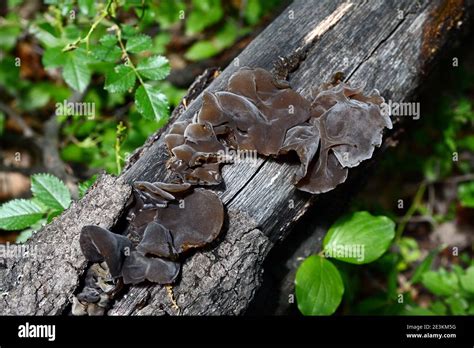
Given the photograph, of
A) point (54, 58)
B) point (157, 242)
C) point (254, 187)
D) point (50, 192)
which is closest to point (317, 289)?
point (254, 187)

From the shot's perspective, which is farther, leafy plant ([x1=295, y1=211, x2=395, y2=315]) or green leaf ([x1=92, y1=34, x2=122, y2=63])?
green leaf ([x1=92, y1=34, x2=122, y2=63])

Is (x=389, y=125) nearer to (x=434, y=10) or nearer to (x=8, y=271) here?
(x=434, y=10)

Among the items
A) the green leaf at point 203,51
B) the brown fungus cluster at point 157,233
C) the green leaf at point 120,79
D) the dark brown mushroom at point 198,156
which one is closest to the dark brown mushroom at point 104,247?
the brown fungus cluster at point 157,233

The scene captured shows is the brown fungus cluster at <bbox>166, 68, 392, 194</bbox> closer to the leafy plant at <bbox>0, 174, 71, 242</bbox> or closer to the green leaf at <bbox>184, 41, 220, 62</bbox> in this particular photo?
the leafy plant at <bbox>0, 174, 71, 242</bbox>

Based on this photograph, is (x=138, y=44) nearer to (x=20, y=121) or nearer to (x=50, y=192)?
(x=50, y=192)

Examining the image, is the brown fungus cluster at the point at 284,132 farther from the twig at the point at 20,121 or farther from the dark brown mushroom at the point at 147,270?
the twig at the point at 20,121

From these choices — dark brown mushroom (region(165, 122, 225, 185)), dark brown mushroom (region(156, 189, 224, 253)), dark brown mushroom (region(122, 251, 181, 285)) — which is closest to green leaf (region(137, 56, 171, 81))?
dark brown mushroom (region(165, 122, 225, 185))

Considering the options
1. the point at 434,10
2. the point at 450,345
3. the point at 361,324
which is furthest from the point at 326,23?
the point at 450,345
